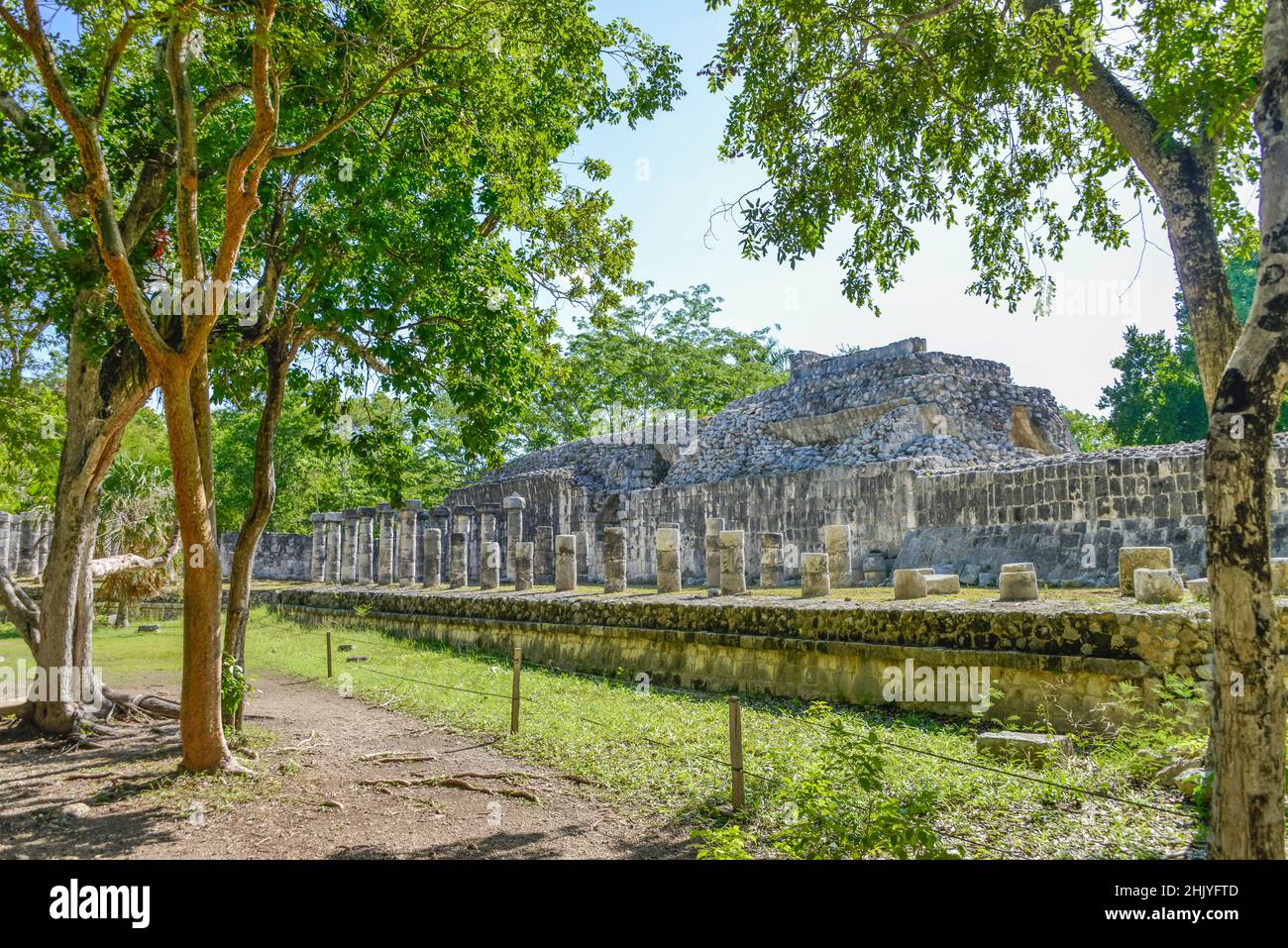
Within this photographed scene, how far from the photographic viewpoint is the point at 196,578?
6.63 m

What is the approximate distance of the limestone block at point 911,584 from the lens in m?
9.57

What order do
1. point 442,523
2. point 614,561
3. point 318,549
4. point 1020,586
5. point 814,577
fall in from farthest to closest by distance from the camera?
point 318,549 → point 442,523 → point 614,561 → point 814,577 → point 1020,586

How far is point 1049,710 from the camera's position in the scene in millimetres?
7277

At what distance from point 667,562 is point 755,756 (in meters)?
6.91

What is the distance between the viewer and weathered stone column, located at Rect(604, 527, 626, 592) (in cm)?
1448

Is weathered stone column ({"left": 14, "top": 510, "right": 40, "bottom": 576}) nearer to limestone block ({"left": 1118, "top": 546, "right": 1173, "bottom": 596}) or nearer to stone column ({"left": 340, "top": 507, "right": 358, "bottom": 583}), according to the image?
stone column ({"left": 340, "top": 507, "right": 358, "bottom": 583})

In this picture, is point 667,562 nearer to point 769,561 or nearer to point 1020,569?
point 769,561

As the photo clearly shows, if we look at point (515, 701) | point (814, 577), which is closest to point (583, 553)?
point (814, 577)

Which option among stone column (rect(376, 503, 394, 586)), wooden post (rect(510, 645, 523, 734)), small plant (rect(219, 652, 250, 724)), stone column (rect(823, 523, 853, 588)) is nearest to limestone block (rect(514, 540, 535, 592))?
stone column (rect(823, 523, 853, 588))

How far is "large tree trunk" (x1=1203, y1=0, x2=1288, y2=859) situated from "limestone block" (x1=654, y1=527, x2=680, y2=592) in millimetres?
10330

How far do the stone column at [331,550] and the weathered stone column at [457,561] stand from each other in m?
7.38
